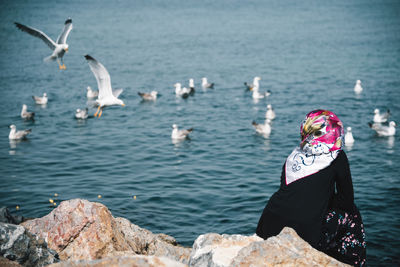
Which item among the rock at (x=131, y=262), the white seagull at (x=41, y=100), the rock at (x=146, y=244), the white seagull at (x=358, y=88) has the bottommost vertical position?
the rock at (x=146, y=244)

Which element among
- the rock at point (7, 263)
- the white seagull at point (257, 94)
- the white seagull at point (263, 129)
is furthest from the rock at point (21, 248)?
the white seagull at point (257, 94)

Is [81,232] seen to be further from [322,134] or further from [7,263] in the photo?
[322,134]

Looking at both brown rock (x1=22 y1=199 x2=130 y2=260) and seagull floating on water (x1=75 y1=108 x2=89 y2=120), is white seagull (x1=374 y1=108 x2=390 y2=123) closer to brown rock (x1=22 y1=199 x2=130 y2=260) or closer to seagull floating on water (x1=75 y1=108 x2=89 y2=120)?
seagull floating on water (x1=75 y1=108 x2=89 y2=120)

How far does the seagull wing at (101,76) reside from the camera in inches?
549

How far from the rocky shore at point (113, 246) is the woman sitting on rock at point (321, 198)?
0.81 ft

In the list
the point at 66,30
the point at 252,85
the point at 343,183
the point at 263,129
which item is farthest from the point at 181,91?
the point at 343,183

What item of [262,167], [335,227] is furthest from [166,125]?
[335,227]

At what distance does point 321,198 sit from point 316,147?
55 centimetres

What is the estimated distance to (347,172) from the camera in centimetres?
505

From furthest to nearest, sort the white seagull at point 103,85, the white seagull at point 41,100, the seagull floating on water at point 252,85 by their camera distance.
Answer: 1. the seagull floating on water at point 252,85
2. the white seagull at point 41,100
3. the white seagull at point 103,85

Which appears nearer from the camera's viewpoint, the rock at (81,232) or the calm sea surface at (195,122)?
the rock at (81,232)

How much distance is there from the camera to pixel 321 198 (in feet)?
16.5

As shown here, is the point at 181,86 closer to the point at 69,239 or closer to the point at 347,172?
the point at 69,239

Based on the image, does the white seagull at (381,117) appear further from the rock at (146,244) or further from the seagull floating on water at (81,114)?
the rock at (146,244)
